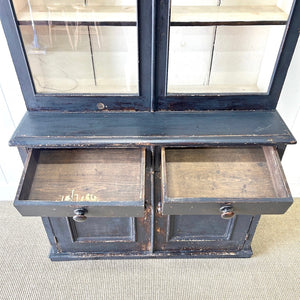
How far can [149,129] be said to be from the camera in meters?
1.03

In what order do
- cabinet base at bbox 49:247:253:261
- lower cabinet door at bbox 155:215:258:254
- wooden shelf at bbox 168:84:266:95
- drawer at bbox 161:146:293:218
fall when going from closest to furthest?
drawer at bbox 161:146:293:218 → wooden shelf at bbox 168:84:266:95 → lower cabinet door at bbox 155:215:258:254 → cabinet base at bbox 49:247:253:261

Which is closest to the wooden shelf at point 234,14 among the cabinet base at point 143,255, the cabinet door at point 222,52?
the cabinet door at point 222,52

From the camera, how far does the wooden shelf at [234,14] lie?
3.07 ft

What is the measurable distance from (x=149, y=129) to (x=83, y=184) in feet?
0.96

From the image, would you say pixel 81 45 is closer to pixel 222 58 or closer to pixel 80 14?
pixel 80 14

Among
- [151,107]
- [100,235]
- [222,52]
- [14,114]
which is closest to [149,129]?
[151,107]

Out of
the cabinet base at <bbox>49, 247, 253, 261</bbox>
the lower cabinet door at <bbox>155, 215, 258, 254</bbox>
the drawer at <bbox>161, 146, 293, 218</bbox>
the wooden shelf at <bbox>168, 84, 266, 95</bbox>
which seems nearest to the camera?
the drawer at <bbox>161, 146, 293, 218</bbox>

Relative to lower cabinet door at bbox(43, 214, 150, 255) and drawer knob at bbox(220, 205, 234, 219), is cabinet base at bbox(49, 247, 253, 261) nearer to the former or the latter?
A: lower cabinet door at bbox(43, 214, 150, 255)

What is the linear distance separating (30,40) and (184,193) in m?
0.70

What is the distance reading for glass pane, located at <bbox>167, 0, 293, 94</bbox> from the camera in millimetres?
938

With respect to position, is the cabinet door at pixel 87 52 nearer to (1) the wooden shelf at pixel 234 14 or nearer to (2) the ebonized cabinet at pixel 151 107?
(2) the ebonized cabinet at pixel 151 107

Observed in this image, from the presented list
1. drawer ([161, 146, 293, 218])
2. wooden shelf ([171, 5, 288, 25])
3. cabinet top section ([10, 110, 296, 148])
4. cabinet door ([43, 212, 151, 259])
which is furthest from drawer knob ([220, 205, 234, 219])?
wooden shelf ([171, 5, 288, 25])

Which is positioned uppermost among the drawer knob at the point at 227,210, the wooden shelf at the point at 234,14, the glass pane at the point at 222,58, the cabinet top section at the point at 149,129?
the wooden shelf at the point at 234,14

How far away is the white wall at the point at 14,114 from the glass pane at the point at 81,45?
20 cm
